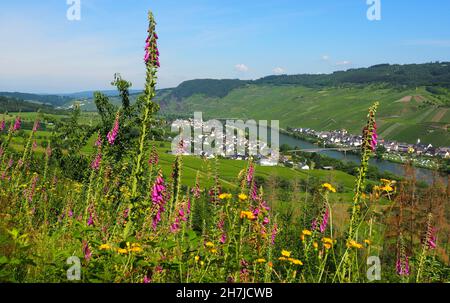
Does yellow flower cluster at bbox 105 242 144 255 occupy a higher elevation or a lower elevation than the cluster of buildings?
higher

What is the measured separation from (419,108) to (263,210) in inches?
7993

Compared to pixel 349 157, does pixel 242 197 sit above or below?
above

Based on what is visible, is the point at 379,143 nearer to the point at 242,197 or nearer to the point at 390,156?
the point at 390,156

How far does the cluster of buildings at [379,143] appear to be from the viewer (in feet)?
401

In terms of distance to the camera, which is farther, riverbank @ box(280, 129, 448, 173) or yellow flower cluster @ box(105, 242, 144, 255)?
riverbank @ box(280, 129, 448, 173)

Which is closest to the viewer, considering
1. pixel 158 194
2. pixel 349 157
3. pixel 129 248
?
pixel 129 248

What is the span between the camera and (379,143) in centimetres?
13575

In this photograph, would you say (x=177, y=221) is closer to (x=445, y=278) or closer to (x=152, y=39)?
(x=152, y=39)

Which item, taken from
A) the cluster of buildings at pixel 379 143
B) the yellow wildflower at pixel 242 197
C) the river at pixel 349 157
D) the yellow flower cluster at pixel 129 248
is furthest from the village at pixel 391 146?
the yellow flower cluster at pixel 129 248

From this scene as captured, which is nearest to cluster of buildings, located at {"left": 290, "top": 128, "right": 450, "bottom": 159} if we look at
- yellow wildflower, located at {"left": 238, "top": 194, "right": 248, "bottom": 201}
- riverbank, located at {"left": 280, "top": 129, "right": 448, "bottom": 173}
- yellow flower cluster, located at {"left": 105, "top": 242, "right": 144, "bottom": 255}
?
riverbank, located at {"left": 280, "top": 129, "right": 448, "bottom": 173}

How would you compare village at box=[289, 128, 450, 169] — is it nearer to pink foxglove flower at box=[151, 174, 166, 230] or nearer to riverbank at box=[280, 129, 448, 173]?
riverbank at box=[280, 129, 448, 173]

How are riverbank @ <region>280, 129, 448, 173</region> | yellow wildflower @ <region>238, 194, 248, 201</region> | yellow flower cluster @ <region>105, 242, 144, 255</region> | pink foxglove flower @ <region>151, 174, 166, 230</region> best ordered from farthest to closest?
1. riverbank @ <region>280, 129, 448, 173</region>
2. pink foxglove flower @ <region>151, 174, 166, 230</region>
3. yellow wildflower @ <region>238, 194, 248, 201</region>
4. yellow flower cluster @ <region>105, 242, 144, 255</region>

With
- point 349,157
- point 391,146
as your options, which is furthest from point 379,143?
point 349,157

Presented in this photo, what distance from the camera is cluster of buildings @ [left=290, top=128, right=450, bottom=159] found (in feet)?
401
